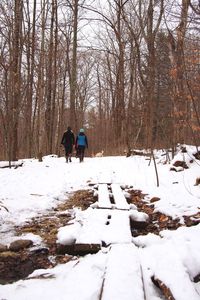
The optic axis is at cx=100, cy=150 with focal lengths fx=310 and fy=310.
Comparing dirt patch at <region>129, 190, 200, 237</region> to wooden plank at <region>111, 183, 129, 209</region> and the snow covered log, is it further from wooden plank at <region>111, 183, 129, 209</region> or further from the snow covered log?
the snow covered log

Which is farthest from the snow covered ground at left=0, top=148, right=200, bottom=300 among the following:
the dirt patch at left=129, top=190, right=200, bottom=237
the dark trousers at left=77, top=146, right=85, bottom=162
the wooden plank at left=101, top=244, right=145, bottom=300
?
the dark trousers at left=77, top=146, right=85, bottom=162

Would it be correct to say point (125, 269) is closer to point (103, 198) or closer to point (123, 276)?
point (123, 276)

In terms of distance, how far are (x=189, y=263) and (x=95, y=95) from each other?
120 ft

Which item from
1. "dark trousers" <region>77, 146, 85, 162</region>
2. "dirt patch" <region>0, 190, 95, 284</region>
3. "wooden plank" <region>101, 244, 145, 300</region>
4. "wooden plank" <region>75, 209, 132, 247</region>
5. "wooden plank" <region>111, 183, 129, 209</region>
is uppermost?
"dark trousers" <region>77, 146, 85, 162</region>

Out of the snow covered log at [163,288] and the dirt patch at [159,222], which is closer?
the snow covered log at [163,288]

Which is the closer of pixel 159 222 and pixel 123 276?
pixel 123 276

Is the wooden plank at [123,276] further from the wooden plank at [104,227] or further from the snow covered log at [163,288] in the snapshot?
the wooden plank at [104,227]

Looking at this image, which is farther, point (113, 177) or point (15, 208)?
point (113, 177)

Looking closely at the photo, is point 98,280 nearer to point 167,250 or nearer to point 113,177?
point 167,250

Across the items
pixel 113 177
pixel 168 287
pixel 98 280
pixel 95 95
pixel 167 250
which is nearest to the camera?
pixel 168 287

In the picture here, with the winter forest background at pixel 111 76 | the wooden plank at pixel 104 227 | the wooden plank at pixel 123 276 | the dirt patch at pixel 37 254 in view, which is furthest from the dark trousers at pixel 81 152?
the wooden plank at pixel 123 276

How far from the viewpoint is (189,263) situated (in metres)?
2.69

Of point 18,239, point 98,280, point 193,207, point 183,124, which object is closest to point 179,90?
point 183,124

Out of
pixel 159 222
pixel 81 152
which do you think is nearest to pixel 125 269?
pixel 159 222
